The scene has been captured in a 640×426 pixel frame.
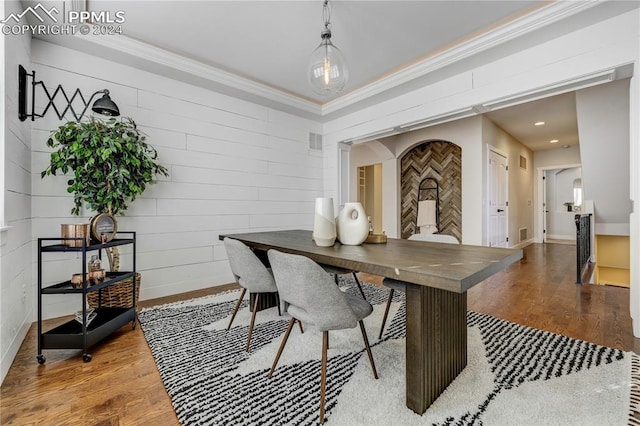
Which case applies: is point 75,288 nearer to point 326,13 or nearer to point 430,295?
point 430,295

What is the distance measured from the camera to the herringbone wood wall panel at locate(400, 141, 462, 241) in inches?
234

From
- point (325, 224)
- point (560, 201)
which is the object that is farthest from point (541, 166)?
point (325, 224)

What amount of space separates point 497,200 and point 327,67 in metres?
5.13

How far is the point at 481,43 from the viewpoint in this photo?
8.75ft

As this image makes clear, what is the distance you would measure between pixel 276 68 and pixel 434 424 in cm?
353

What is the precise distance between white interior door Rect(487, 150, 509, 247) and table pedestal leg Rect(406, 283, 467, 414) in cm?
443

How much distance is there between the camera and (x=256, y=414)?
138 centimetres

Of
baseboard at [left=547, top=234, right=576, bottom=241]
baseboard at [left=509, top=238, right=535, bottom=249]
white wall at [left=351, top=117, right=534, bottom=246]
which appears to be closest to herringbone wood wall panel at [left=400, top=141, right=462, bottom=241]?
white wall at [left=351, top=117, right=534, bottom=246]

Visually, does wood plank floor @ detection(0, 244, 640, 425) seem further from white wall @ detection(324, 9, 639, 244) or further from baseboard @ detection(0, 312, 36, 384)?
white wall @ detection(324, 9, 639, 244)

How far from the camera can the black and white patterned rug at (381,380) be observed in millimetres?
1359

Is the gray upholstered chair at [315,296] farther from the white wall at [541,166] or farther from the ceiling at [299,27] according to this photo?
the white wall at [541,166]

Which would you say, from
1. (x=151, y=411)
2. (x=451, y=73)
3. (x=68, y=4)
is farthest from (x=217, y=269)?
(x=451, y=73)

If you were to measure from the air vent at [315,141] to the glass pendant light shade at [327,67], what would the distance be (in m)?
2.53

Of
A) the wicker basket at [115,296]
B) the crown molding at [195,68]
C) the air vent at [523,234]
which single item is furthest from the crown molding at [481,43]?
the air vent at [523,234]
